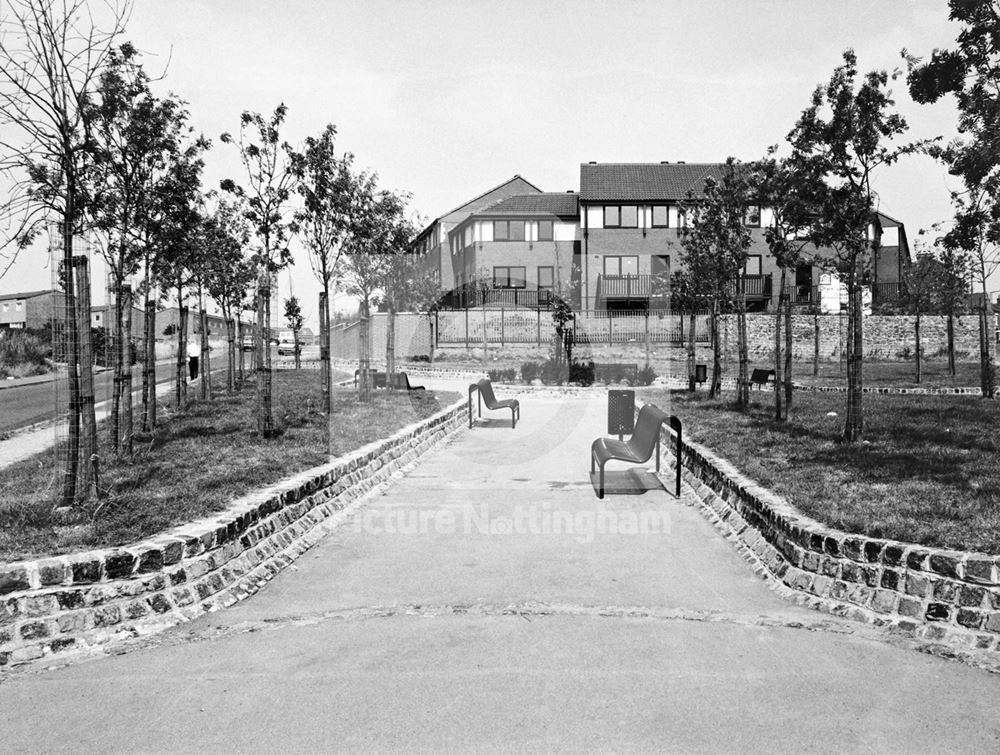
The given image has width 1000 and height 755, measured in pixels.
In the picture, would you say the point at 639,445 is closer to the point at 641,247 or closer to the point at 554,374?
the point at 554,374

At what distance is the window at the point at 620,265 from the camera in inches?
1868

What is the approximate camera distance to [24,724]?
13.3 feet

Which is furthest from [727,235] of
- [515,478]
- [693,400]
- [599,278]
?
[599,278]

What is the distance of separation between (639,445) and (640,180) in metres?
41.6

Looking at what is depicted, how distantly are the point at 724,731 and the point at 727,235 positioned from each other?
636 inches

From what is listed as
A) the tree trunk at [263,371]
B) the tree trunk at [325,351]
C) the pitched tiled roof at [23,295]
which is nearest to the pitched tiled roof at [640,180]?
the tree trunk at [325,351]

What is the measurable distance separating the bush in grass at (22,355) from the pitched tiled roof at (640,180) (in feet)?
95.7

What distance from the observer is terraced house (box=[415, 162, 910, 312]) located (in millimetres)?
46344

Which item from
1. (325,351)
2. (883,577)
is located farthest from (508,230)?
(883,577)

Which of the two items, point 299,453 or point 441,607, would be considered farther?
point 299,453

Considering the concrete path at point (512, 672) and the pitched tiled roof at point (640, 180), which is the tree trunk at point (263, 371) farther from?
the pitched tiled roof at point (640, 180)

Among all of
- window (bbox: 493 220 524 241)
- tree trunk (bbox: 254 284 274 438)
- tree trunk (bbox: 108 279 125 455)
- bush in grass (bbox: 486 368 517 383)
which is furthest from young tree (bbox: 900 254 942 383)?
window (bbox: 493 220 524 241)

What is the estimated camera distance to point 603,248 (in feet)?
157

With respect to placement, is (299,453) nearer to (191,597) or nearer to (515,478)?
(515,478)
